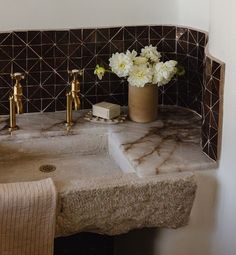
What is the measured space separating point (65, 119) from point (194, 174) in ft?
2.15

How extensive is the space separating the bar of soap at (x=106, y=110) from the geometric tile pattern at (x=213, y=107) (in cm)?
44

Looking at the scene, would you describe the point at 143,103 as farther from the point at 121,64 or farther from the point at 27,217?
the point at 27,217

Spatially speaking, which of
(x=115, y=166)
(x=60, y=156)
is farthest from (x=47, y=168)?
(x=115, y=166)

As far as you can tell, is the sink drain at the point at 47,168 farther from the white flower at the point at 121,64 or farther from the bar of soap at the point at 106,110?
the white flower at the point at 121,64

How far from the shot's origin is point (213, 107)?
71.3 inches

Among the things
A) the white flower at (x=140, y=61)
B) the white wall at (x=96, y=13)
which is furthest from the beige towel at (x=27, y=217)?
the white wall at (x=96, y=13)

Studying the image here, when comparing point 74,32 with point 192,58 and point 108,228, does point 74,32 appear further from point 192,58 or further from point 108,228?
point 108,228

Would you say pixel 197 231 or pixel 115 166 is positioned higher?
pixel 115 166

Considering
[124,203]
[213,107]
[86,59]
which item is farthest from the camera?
[86,59]

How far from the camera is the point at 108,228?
5.72 feet

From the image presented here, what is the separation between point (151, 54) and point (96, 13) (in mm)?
298

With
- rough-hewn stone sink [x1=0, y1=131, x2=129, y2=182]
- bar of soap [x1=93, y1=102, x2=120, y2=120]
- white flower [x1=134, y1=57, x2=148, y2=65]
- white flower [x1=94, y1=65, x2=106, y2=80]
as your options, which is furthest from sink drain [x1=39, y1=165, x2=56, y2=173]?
white flower [x1=134, y1=57, x2=148, y2=65]

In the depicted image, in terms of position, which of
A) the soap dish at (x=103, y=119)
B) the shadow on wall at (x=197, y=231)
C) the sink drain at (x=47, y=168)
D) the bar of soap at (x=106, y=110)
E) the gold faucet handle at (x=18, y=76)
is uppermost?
the gold faucet handle at (x=18, y=76)

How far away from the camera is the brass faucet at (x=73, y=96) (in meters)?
2.07
